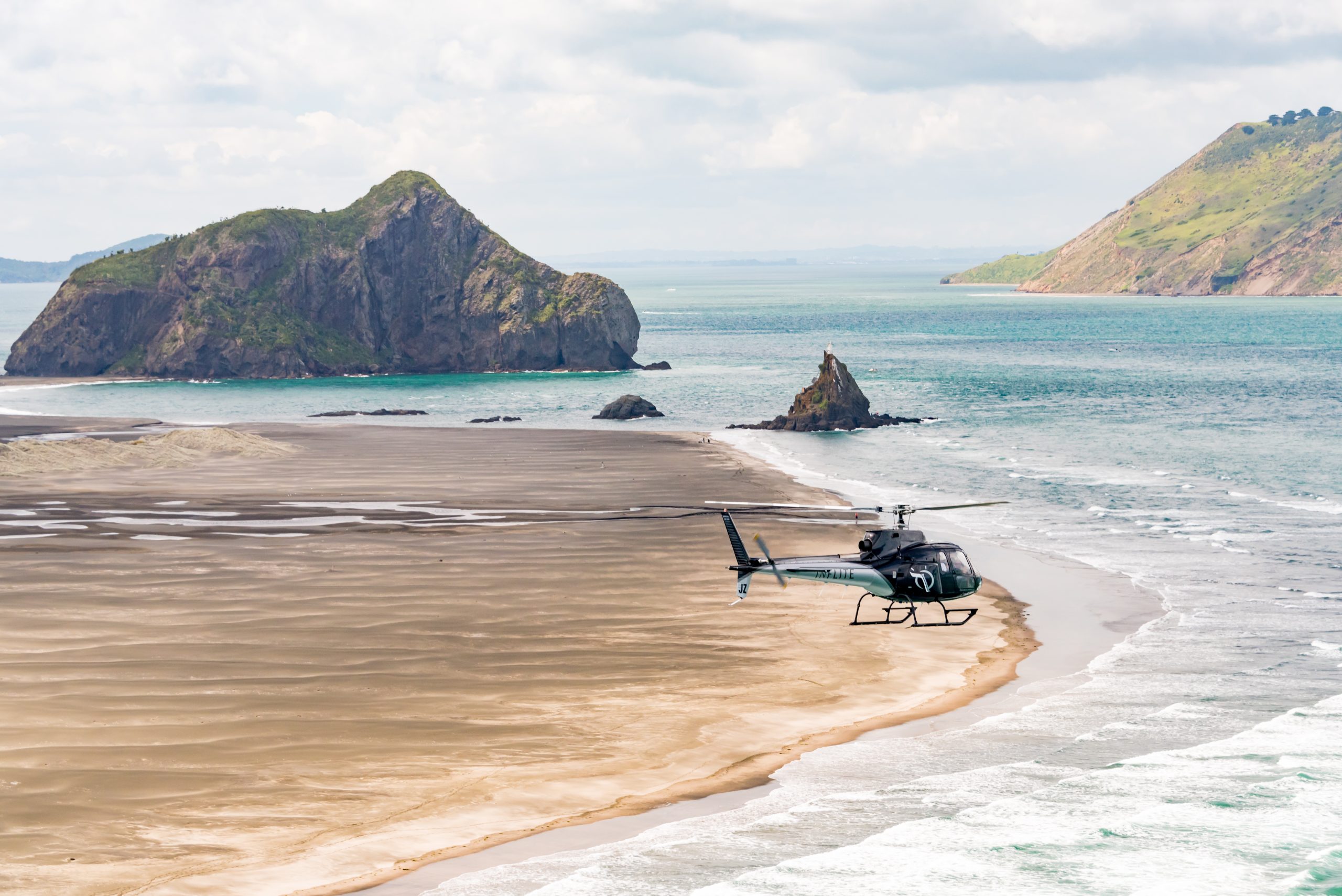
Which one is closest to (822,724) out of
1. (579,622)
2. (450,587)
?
(579,622)

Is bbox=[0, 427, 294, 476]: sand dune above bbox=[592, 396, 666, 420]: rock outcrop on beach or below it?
below

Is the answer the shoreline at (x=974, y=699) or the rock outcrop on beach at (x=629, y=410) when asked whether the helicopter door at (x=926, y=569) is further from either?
the rock outcrop on beach at (x=629, y=410)

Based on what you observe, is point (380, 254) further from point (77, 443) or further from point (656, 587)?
point (656, 587)

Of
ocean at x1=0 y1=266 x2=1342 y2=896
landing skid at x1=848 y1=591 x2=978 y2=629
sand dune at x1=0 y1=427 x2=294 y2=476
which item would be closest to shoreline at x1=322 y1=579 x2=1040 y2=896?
ocean at x1=0 y1=266 x2=1342 y2=896

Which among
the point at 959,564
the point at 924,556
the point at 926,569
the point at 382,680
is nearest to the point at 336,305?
the point at 382,680

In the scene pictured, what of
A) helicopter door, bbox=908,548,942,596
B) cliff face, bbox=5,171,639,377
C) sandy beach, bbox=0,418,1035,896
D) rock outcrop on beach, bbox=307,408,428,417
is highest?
cliff face, bbox=5,171,639,377

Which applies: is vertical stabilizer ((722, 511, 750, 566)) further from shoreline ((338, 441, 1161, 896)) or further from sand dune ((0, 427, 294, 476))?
sand dune ((0, 427, 294, 476))

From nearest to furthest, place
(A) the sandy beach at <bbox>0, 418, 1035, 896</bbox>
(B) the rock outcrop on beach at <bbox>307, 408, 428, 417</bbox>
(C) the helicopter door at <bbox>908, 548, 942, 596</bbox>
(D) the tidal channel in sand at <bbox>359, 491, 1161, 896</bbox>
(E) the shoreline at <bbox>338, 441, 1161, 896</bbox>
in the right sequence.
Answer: (E) the shoreline at <bbox>338, 441, 1161, 896</bbox>
(D) the tidal channel in sand at <bbox>359, 491, 1161, 896</bbox>
(A) the sandy beach at <bbox>0, 418, 1035, 896</bbox>
(C) the helicopter door at <bbox>908, 548, 942, 596</bbox>
(B) the rock outcrop on beach at <bbox>307, 408, 428, 417</bbox>
